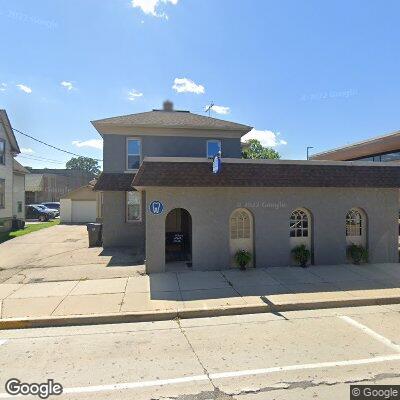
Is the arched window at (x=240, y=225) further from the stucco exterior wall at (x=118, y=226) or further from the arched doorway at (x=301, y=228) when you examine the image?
the stucco exterior wall at (x=118, y=226)

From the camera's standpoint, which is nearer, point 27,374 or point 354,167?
point 27,374

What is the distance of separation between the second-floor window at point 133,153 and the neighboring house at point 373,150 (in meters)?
18.4

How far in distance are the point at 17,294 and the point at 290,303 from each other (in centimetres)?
689

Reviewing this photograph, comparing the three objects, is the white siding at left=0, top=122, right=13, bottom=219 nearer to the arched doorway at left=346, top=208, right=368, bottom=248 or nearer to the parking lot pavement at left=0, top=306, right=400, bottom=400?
the parking lot pavement at left=0, top=306, right=400, bottom=400

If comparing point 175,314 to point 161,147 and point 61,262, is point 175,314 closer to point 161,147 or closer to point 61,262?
point 61,262

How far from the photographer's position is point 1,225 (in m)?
21.3

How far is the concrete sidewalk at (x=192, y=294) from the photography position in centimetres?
668

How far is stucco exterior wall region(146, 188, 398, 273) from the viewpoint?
9938 mm

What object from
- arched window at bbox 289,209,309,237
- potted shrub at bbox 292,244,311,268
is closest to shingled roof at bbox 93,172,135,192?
arched window at bbox 289,209,309,237

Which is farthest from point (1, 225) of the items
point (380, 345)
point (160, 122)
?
point (380, 345)

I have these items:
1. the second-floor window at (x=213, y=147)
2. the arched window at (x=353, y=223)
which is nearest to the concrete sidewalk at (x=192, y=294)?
the arched window at (x=353, y=223)

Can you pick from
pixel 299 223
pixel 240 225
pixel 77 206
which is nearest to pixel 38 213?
pixel 77 206

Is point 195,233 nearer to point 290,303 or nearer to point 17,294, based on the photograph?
point 290,303

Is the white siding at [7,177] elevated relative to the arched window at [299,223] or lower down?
elevated
